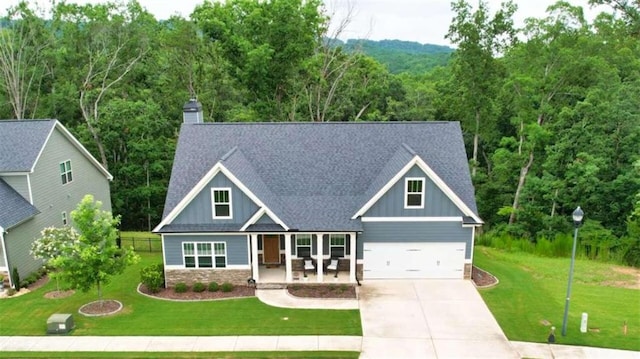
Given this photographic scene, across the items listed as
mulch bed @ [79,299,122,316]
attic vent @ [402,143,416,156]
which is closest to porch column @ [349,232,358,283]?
attic vent @ [402,143,416,156]

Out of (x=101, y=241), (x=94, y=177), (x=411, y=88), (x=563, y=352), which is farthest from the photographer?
(x=411, y=88)

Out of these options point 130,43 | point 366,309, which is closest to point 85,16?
point 130,43

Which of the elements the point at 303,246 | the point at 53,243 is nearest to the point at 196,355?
the point at 53,243

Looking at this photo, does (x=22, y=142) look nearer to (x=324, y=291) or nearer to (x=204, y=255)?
(x=204, y=255)

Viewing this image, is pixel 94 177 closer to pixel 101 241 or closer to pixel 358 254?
pixel 101 241

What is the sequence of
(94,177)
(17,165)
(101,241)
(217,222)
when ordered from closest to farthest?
(101,241), (217,222), (17,165), (94,177)

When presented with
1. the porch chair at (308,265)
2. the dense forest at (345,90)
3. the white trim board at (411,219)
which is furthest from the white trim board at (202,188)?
the dense forest at (345,90)

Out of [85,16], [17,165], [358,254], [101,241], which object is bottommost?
[358,254]
